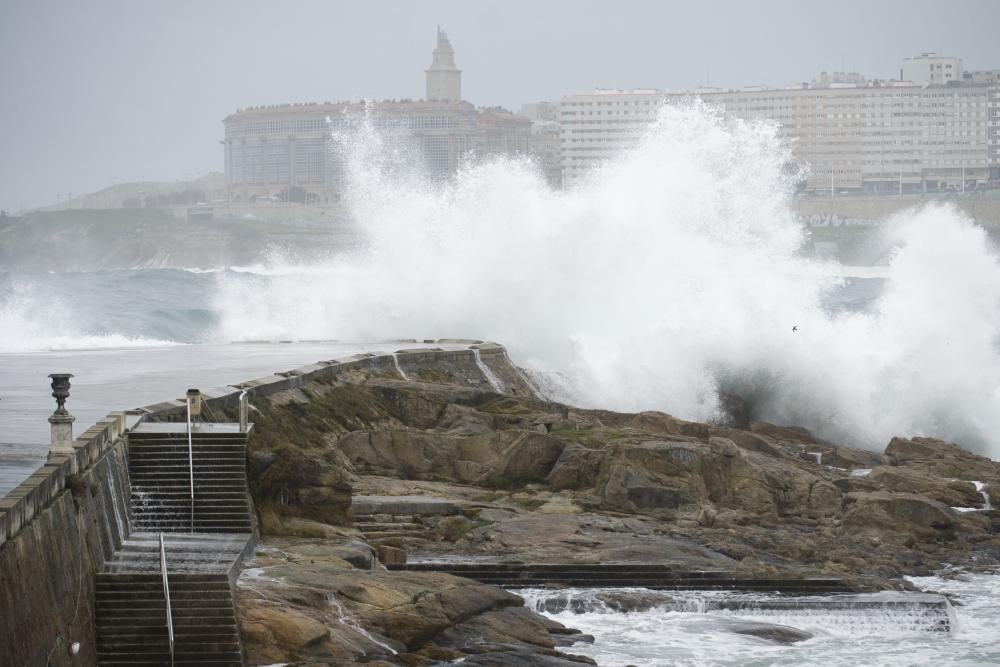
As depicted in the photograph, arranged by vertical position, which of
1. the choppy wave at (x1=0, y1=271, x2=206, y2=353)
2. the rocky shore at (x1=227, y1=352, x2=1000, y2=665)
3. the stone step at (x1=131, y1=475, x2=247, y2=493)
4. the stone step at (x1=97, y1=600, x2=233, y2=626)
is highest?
the stone step at (x1=131, y1=475, x2=247, y2=493)

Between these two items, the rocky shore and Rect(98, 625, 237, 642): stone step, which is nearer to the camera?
Rect(98, 625, 237, 642): stone step

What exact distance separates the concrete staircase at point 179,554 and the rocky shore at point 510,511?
0.78ft

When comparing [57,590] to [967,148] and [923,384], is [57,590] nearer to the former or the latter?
[923,384]

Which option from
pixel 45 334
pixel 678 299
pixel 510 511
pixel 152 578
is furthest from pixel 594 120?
pixel 152 578

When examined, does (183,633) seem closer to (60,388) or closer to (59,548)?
(59,548)

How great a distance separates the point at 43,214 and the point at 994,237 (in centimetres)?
7495

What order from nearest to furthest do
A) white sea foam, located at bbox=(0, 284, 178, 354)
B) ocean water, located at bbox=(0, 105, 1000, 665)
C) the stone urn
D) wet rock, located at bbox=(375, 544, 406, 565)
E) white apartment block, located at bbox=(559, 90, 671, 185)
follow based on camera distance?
the stone urn, wet rock, located at bbox=(375, 544, 406, 565), ocean water, located at bbox=(0, 105, 1000, 665), white sea foam, located at bbox=(0, 284, 178, 354), white apartment block, located at bbox=(559, 90, 671, 185)

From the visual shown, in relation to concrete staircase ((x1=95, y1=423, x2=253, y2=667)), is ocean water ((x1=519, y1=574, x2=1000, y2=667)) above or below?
below

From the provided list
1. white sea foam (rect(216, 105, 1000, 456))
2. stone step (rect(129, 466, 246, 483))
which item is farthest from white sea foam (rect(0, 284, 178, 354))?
stone step (rect(129, 466, 246, 483))

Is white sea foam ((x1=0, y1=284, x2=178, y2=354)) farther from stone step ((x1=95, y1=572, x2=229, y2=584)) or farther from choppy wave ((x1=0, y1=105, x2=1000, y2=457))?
stone step ((x1=95, y1=572, x2=229, y2=584))

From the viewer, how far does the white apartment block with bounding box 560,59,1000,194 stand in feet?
547

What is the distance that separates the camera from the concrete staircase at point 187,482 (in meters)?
14.5

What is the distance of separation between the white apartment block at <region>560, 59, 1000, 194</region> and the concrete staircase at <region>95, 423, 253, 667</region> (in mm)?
145903

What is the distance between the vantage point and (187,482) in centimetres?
1498
